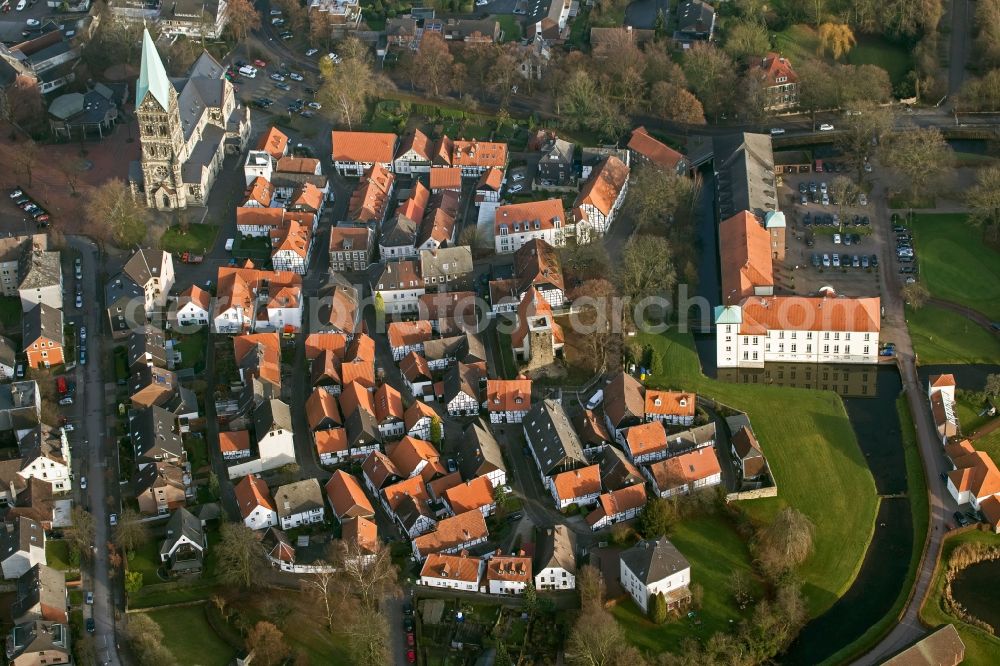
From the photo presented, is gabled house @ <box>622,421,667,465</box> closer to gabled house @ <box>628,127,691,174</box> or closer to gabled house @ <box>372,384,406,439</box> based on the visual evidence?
gabled house @ <box>372,384,406,439</box>

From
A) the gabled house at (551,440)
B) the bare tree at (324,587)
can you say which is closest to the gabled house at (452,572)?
the bare tree at (324,587)

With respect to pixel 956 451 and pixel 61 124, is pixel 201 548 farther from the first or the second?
pixel 61 124

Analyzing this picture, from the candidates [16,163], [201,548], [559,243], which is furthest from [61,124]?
[201,548]

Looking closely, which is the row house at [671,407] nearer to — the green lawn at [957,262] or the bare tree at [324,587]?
the green lawn at [957,262]

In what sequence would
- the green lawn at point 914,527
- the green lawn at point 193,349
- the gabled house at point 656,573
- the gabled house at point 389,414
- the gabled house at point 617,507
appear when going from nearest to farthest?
the green lawn at point 914,527 < the gabled house at point 656,573 < the gabled house at point 617,507 < the gabled house at point 389,414 < the green lawn at point 193,349

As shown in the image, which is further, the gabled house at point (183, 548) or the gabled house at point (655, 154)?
the gabled house at point (655, 154)

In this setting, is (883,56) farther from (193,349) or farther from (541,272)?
(193,349)

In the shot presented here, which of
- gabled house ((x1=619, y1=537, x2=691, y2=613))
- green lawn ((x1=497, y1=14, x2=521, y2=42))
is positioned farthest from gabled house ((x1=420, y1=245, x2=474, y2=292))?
green lawn ((x1=497, y1=14, x2=521, y2=42))
